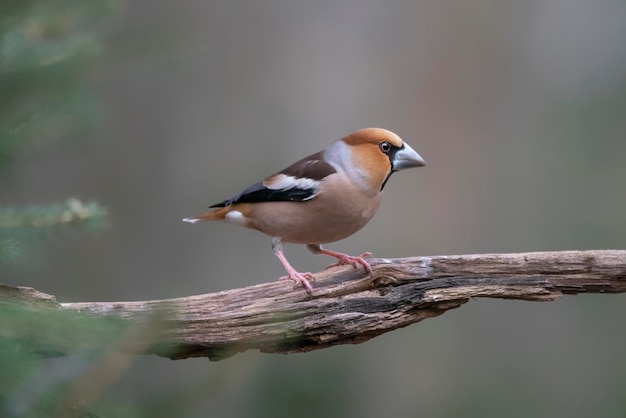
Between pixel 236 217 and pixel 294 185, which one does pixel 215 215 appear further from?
pixel 294 185

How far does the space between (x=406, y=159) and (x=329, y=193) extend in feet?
1.14

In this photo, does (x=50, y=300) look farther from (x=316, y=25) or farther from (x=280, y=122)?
(x=316, y=25)

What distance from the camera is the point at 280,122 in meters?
4.37

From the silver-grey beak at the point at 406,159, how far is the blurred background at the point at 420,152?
148 centimetres

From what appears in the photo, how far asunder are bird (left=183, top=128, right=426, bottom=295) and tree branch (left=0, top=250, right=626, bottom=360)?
1.02 feet

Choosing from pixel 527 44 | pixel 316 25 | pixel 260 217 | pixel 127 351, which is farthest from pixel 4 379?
pixel 527 44

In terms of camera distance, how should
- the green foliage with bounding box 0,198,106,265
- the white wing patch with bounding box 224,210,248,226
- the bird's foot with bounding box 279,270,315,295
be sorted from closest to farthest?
1. the green foliage with bounding box 0,198,106,265
2. the bird's foot with bounding box 279,270,315,295
3. the white wing patch with bounding box 224,210,248,226

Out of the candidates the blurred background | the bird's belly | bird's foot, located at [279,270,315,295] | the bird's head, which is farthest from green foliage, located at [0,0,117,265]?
the blurred background

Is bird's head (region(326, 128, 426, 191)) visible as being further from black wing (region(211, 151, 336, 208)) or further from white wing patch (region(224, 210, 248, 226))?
white wing patch (region(224, 210, 248, 226))

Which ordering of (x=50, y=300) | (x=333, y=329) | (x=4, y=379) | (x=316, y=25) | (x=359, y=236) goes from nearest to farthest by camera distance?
(x=4, y=379) → (x=50, y=300) → (x=333, y=329) → (x=359, y=236) → (x=316, y=25)

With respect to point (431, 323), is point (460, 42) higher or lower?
higher

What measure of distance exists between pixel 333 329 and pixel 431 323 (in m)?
2.34

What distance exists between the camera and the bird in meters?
2.46

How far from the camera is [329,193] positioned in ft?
8.04
